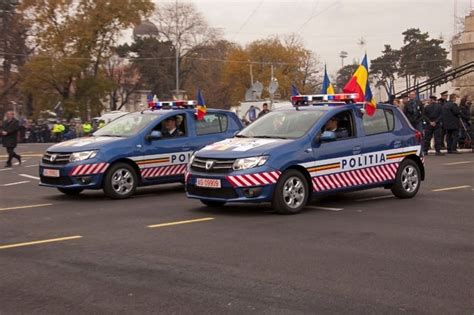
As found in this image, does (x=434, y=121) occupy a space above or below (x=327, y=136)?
above

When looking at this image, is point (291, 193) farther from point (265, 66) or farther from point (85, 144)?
point (265, 66)

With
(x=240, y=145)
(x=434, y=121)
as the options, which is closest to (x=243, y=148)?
(x=240, y=145)

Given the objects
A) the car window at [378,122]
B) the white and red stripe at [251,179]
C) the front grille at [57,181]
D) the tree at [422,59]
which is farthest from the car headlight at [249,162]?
the tree at [422,59]

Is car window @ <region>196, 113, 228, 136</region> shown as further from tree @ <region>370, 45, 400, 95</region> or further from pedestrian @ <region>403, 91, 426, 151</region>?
tree @ <region>370, 45, 400, 95</region>

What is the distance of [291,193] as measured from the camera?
33.2 ft

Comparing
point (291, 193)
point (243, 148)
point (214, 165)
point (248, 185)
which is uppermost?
point (243, 148)

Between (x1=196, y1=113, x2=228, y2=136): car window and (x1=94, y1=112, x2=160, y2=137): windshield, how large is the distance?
938 mm

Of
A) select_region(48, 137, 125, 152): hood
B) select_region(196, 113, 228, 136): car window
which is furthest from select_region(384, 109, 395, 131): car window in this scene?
select_region(48, 137, 125, 152): hood

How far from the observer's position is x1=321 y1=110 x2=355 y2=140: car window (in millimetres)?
10875

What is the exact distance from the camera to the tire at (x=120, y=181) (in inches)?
482

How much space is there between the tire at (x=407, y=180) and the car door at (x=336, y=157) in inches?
41.8

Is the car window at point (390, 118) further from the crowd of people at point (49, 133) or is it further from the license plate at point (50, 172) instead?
the crowd of people at point (49, 133)

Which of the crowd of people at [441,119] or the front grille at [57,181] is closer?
the front grille at [57,181]

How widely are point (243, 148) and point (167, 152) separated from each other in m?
3.15
